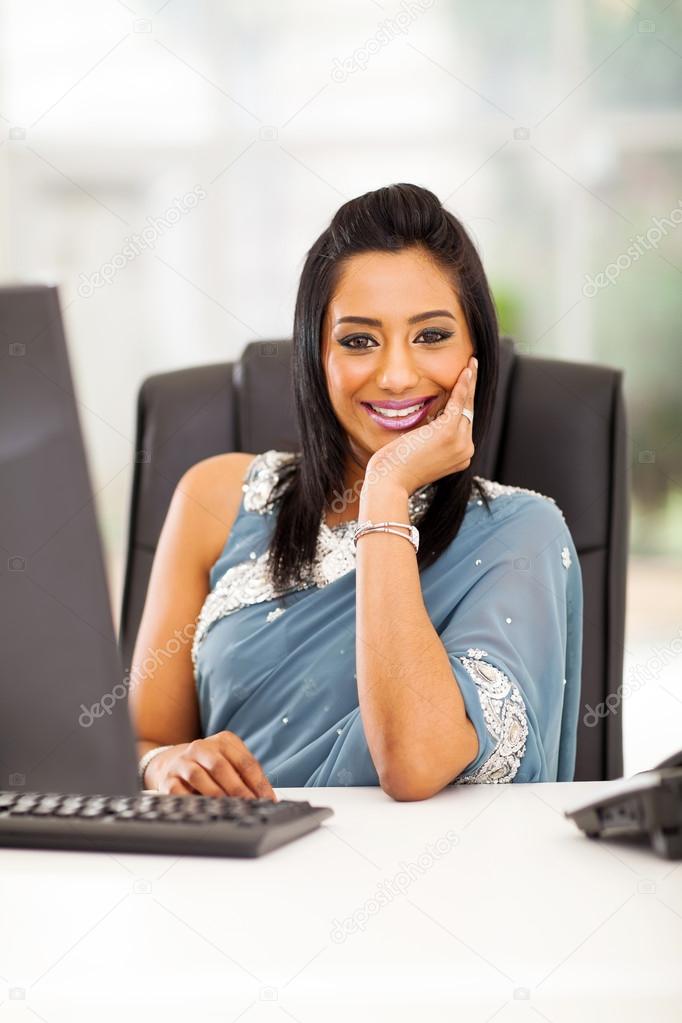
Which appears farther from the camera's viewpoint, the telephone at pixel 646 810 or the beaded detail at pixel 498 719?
the beaded detail at pixel 498 719

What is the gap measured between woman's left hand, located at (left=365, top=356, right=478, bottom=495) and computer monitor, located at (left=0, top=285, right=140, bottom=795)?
0.72 metres

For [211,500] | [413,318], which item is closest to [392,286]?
[413,318]

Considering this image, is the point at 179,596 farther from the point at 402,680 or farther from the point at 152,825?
the point at 152,825

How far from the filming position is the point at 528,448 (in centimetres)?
163

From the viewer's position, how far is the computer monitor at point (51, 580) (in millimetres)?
681

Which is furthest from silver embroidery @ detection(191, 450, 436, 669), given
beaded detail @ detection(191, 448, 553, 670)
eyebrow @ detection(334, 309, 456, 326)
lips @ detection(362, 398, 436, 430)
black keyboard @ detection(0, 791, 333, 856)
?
black keyboard @ detection(0, 791, 333, 856)

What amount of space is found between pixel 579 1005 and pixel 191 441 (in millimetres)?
1261

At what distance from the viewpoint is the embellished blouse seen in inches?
49.8

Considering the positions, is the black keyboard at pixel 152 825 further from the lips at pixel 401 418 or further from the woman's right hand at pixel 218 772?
the lips at pixel 401 418

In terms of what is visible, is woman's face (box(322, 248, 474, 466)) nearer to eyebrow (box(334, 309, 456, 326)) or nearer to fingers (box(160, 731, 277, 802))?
eyebrow (box(334, 309, 456, 326))

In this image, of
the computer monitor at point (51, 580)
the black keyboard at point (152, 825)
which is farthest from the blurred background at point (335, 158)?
the computer monitor at point (51, 580)

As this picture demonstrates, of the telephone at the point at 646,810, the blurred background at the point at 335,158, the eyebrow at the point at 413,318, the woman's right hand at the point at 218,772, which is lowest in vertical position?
the woman's right hand at the point at 218,772

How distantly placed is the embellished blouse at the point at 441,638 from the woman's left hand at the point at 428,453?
9 cm

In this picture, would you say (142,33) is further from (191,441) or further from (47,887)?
(47,887)
